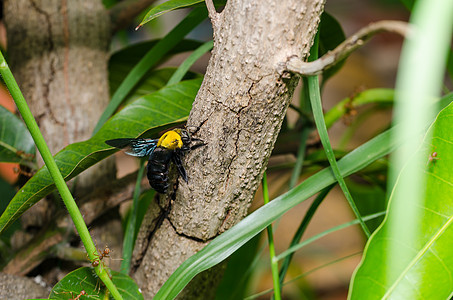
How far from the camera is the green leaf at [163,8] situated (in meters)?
0.52

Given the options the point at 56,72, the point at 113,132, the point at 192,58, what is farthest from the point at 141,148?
the point at 56,72

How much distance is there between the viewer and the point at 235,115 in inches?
19.3

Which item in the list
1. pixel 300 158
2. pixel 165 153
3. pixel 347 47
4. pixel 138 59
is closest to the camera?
pixel 347 47

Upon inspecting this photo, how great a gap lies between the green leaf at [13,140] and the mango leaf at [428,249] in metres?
0.62

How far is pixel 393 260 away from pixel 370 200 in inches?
26.2

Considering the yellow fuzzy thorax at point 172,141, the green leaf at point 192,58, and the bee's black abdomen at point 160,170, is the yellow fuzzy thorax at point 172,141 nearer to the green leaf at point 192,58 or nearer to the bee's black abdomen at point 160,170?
the bee's black abdomen at point 160,170

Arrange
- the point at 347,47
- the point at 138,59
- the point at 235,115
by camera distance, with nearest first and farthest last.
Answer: the point at 347,47 → the point at 235,115 → the point at 138,59

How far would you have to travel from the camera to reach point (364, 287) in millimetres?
433

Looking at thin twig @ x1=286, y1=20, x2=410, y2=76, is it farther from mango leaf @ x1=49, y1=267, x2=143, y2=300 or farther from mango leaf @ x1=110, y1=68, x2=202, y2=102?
mango leaf @ x1=110, y1=68, x2=202, y2=102

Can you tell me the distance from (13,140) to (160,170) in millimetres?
340

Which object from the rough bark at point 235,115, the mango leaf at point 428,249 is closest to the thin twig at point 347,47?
the rough bark at point 235,115

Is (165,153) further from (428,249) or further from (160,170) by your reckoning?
(428,249)

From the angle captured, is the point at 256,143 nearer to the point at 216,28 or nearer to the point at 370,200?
the point at 216,28

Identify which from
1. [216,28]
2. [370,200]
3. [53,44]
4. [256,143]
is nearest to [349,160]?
[256,143]
